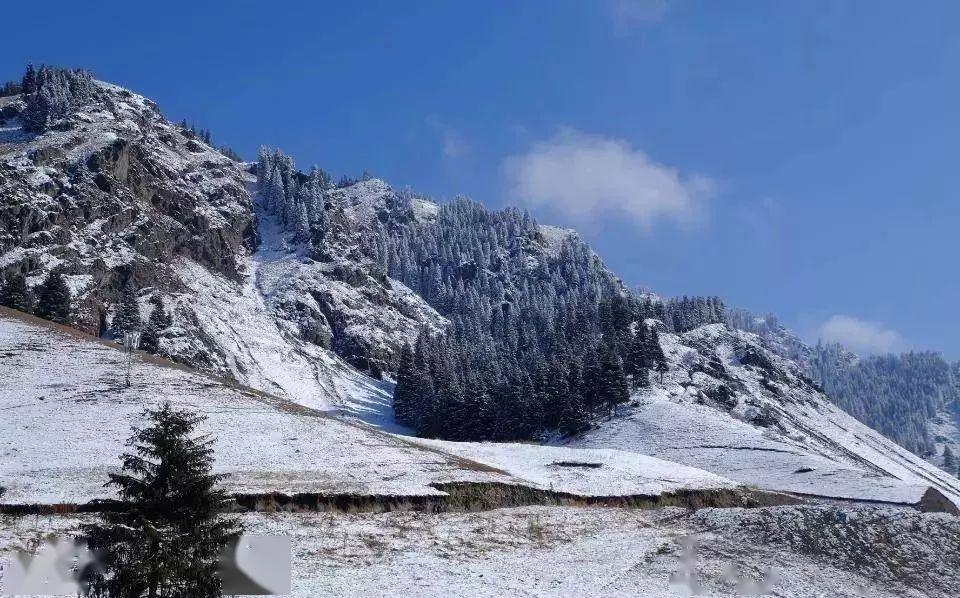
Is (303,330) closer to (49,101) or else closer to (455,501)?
(49,101)

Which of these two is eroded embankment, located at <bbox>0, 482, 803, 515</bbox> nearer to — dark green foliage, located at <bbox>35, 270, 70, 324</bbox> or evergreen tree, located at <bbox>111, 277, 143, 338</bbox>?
dark green foliage, located at <bbox>35, 270, 70, 324</bbox>

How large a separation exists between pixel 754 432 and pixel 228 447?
76685 millimetres

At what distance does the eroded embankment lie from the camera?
32906 millimetres

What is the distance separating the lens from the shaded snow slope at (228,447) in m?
40.0

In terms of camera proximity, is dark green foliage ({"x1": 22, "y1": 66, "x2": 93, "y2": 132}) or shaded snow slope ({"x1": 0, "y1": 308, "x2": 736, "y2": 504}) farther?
dark green foliage ({"x1": 22, "y1": 66, "x2": 93, "y2": 132})

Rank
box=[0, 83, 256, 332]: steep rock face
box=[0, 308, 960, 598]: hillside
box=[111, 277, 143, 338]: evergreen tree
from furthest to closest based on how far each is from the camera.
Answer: box=[0, 83, 256, 332]: steep rock face → box=[111, 277, 143, 338]: evergreen tree → box=[0, 308, 960, 598]: hillside

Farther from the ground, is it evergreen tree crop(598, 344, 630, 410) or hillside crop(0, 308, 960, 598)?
evergreen tree crop(598, 344, 630, 410)

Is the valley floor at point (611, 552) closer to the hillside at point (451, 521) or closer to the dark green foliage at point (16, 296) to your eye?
the hillside at point (451, 521)

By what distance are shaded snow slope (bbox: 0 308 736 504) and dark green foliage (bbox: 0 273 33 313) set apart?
→ 24.2m

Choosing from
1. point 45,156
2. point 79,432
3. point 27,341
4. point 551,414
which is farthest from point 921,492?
point 45,156

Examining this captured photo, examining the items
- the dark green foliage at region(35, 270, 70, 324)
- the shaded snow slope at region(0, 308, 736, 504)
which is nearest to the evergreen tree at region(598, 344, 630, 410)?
the shaded snow slope at region(0, 308, 736, 504)

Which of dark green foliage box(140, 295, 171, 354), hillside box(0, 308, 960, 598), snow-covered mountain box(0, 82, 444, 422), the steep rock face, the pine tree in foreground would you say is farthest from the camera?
the steep rock face

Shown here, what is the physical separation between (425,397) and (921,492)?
75080mm

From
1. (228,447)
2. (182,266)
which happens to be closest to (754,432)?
(228,447)
